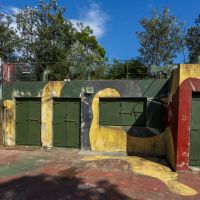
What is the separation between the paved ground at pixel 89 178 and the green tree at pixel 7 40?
1136 cm

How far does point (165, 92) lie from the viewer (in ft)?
38.7

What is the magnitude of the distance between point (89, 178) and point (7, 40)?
1589 cm

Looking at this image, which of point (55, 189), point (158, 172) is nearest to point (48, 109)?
point (55, 189)

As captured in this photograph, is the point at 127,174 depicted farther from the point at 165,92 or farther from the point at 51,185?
the point at 165,92

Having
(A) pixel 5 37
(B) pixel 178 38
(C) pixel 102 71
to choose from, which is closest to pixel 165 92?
(C) pixel 102 71

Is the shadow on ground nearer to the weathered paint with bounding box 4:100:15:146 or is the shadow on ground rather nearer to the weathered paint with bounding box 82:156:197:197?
the weathered paint with bounding box 82:156:197:197

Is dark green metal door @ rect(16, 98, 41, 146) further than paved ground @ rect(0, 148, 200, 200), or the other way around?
dark green metal door @ rect(16, 98, 41, 146)

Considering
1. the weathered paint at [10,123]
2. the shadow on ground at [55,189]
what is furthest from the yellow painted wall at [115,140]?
the weathered paint at [10,123]

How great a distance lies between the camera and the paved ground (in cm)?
Result: 733

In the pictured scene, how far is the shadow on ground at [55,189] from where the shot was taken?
712cm

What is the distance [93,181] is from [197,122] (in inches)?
159

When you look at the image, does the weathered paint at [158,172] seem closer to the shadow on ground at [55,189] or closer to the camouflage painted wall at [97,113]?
the camouflage painted wall at [97,113]

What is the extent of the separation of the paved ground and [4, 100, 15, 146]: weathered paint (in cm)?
163

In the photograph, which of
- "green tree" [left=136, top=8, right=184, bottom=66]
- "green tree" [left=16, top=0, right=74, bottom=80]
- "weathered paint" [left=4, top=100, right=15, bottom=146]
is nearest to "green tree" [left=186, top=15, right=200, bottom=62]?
"green tree" [left=136, top=8, right=184, bottom=66]
